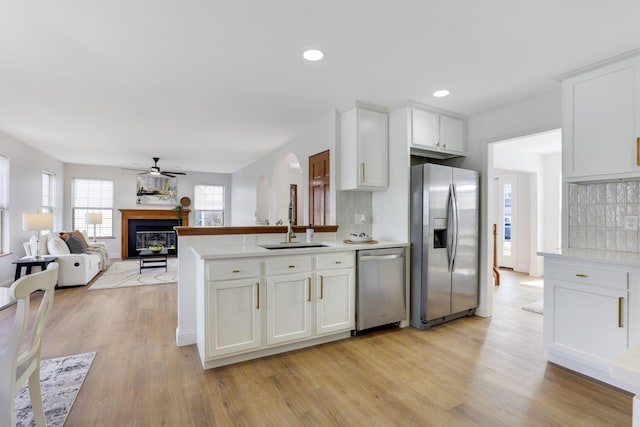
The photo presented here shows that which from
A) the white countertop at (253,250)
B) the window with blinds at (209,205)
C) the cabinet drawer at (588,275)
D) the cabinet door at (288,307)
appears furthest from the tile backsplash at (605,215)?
the window with blinds at (209,205)

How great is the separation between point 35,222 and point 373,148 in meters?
5.17

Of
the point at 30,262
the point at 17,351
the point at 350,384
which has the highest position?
the point at 17,351

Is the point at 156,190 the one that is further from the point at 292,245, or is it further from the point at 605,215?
the point at 605,215

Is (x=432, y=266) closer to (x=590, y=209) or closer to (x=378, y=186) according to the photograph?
(x=378, y=186)

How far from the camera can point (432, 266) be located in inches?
132

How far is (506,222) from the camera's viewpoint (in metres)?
6.86

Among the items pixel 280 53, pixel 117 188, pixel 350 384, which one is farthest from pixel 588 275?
pixel 117 188

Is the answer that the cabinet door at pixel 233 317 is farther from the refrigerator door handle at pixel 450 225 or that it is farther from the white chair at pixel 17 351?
the refrigerator door handle at pixel 450 225

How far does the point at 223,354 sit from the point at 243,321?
0.93ft

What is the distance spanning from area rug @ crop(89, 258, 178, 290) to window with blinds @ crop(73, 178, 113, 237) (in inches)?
84.2

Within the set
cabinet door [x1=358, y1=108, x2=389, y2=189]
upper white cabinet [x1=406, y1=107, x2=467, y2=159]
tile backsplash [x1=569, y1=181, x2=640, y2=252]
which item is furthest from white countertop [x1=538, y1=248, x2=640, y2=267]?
cabinet door [x1=358, y1=108, x2=389, y2=189]

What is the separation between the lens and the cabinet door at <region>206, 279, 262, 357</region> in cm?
246

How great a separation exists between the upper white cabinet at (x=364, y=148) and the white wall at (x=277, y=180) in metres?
0.19

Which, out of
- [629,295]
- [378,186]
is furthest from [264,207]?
[629,295]
